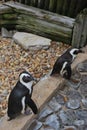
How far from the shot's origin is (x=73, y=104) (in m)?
4.58

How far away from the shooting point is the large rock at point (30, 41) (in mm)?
5629

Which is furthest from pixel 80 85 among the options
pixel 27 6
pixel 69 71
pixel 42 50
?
pixel 27 6

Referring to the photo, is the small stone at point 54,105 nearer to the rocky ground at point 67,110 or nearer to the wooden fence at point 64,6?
the rocky ground at point 67,110

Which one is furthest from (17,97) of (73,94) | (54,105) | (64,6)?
(64,6)

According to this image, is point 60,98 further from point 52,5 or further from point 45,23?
point 52,5

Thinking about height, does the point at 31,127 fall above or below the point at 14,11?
below

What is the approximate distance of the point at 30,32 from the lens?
19.9ft

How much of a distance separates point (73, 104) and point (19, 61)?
1297 millimetres

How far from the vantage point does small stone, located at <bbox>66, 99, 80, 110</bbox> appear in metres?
4.54

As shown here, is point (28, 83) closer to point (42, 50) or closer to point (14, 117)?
point (14, 117)

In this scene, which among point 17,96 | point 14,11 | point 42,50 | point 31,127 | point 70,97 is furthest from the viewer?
point 14,11

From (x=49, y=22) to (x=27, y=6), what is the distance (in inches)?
22.3

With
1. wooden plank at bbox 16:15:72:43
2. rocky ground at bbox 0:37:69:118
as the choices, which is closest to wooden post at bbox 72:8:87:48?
wooden plank at bbox 16:15:72:43

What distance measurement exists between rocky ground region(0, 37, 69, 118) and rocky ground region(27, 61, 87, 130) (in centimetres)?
53
